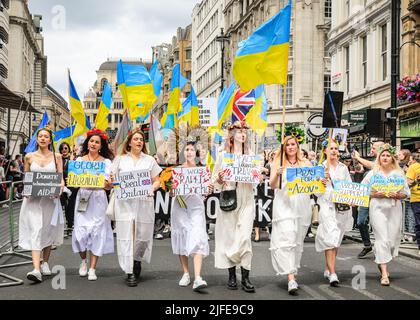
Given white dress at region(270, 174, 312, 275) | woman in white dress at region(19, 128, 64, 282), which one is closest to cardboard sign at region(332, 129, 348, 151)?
white dress at region(270, 174, 312, 275)

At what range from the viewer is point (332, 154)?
8.55 meters

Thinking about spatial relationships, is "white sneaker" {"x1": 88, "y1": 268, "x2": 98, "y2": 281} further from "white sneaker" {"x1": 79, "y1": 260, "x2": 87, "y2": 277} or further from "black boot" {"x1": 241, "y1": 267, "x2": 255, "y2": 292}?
"black boot" {"x1": 241, "y1": 267, "x2": 255, "y2": 292}

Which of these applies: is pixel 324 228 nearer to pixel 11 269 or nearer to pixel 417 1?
pixel 11 269

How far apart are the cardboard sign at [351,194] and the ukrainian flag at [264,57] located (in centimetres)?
168

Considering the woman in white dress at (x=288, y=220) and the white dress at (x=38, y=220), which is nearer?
the woman in white dress at (x=288, y=220)

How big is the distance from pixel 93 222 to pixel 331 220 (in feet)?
10.6

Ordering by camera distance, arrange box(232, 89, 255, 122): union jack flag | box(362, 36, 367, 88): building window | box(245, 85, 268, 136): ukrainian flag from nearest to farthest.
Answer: box(245, 85, 268, 136): ukrainian flag, box(232, 89, 255, 122): union jack flag, box(362, 36, 367, 88): building window

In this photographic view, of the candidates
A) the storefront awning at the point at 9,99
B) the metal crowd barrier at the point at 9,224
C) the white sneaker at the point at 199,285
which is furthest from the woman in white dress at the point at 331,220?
the storefront awning at the point at 9,99

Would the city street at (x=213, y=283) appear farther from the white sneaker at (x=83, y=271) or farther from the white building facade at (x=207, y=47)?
the white building facade at (x=207, y=47)

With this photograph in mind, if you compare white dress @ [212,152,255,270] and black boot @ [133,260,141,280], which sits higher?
white dress @ [212,152,255,270]

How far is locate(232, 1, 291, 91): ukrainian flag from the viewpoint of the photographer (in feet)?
25.9

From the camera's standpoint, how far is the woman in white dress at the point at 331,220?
7.95 metres

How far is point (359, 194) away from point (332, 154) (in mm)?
695

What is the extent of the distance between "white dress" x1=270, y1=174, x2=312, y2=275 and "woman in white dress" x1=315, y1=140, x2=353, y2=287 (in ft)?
1.60
